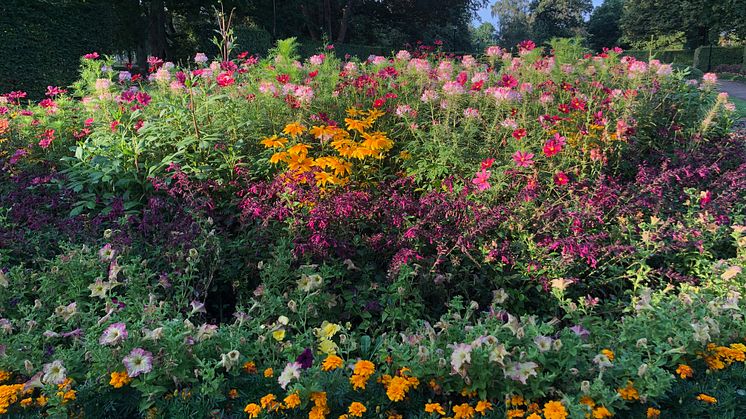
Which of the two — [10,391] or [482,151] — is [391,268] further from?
[10,391]

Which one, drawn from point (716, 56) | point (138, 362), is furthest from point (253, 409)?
point (716, 56)

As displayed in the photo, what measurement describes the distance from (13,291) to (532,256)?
2.40m

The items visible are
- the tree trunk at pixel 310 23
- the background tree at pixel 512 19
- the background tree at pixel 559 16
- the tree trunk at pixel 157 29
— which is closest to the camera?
the tree trunk at pixel 157 29

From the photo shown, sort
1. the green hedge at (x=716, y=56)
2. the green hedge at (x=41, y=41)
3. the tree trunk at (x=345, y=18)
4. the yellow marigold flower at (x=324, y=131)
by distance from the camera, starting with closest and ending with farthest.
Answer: the yellow marigold flower at (x=324, y=131) < the green hedge at (x=41, y=41) < the tree trunk at (x=345, y=18) < the green hedge at (x=716, y=56)

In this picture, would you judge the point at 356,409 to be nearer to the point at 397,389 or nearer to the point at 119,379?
the point at 397,389

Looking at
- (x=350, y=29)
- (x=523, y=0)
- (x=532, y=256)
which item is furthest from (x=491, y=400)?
(x=523, y=0)

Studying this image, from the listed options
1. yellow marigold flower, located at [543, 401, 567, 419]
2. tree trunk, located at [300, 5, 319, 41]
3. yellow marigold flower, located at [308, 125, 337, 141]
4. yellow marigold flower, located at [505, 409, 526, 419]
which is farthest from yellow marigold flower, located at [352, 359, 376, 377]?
tree trunk, located at [300, 5, 319, 41]

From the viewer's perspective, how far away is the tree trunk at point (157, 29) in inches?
659

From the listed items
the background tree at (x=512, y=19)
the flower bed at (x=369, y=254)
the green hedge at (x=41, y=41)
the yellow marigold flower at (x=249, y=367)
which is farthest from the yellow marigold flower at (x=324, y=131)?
the background tree at (x=512, y=19)

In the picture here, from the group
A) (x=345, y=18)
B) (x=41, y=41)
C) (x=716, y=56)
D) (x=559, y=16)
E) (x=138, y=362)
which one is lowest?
(x=138, y=362)

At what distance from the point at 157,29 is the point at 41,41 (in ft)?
22.5

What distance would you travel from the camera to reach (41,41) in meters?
10.9

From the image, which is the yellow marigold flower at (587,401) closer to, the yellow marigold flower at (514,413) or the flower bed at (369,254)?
the flower bed at (369,254)

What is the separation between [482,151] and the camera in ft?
11.3
